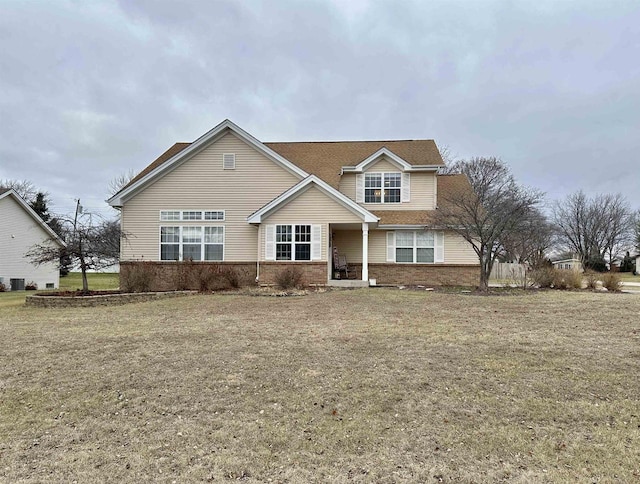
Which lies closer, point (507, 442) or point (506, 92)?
point (507, 442)

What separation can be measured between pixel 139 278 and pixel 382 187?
40.4ft

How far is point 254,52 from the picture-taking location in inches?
789

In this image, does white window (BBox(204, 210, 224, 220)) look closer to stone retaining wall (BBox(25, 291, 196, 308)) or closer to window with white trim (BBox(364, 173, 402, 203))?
stone retaining wall (BBox(25, 291, 196, 308))

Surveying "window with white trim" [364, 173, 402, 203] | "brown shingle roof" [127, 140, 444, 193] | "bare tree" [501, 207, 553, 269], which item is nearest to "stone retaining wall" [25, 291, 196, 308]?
"brown shingle roof" [127, 140, 444, 193]

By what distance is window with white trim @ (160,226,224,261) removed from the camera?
18.6 m

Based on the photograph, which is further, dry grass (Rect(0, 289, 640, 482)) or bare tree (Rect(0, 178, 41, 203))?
bare tree (Rect(0, 178, 41, 203))

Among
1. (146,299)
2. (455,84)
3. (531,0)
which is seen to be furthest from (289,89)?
(146,299)

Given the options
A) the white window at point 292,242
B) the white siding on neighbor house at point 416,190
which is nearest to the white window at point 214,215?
the white window at point 292,242

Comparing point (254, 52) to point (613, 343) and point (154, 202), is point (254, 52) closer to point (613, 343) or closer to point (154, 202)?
point (154, 202)

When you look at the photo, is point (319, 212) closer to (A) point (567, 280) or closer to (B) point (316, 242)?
(B) point (316, 242)

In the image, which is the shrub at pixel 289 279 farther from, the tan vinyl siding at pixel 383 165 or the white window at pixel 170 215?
the tan vinyl siding at pixel 383 165

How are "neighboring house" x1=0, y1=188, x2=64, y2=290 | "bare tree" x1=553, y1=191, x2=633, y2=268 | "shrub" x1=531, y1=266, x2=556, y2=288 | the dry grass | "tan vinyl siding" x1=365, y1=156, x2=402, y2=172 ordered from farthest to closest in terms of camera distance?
1. "bare tree" x1=553, y1=191, x2=633, y2=268
2. "neighboring house" x1=0, y1=188, x2=64, y2=290
3. "tan vinyl siding" x1=365, y1=156, x2=402, y2=172
4. "shrub" x1=531, y1=266, x2=556, y2=288
5. the dry grass

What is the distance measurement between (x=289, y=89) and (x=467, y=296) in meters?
17.5

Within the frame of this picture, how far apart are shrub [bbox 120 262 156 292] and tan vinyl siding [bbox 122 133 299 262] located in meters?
2.00
